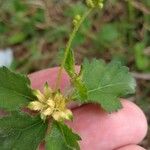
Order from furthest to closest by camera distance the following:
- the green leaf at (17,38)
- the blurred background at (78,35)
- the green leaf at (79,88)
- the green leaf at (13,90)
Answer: the green leaf at (17,38) < the blurred background at (78,35) < the green leaf at (13,90) < the green leaf at (79,88)

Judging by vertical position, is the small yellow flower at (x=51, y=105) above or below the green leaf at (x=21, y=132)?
above

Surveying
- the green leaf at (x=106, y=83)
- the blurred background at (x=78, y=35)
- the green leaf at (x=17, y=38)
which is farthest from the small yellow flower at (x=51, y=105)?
the green leaf at (x=17, y=38)

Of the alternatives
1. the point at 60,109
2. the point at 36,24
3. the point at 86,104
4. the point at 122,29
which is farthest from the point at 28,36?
the point at 60,109

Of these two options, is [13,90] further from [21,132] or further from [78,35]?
[78,35]

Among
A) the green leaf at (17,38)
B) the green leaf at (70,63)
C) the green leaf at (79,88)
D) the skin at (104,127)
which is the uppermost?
the green leaf at (70,63)

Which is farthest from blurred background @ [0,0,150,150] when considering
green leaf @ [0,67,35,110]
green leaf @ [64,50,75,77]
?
green leaf @ [64,50,75,77]

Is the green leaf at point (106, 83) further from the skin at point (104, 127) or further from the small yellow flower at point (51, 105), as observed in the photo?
the small yellow flower at point (51, 105)

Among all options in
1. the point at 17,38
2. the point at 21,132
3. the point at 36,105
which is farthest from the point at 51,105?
the point at 17,38
